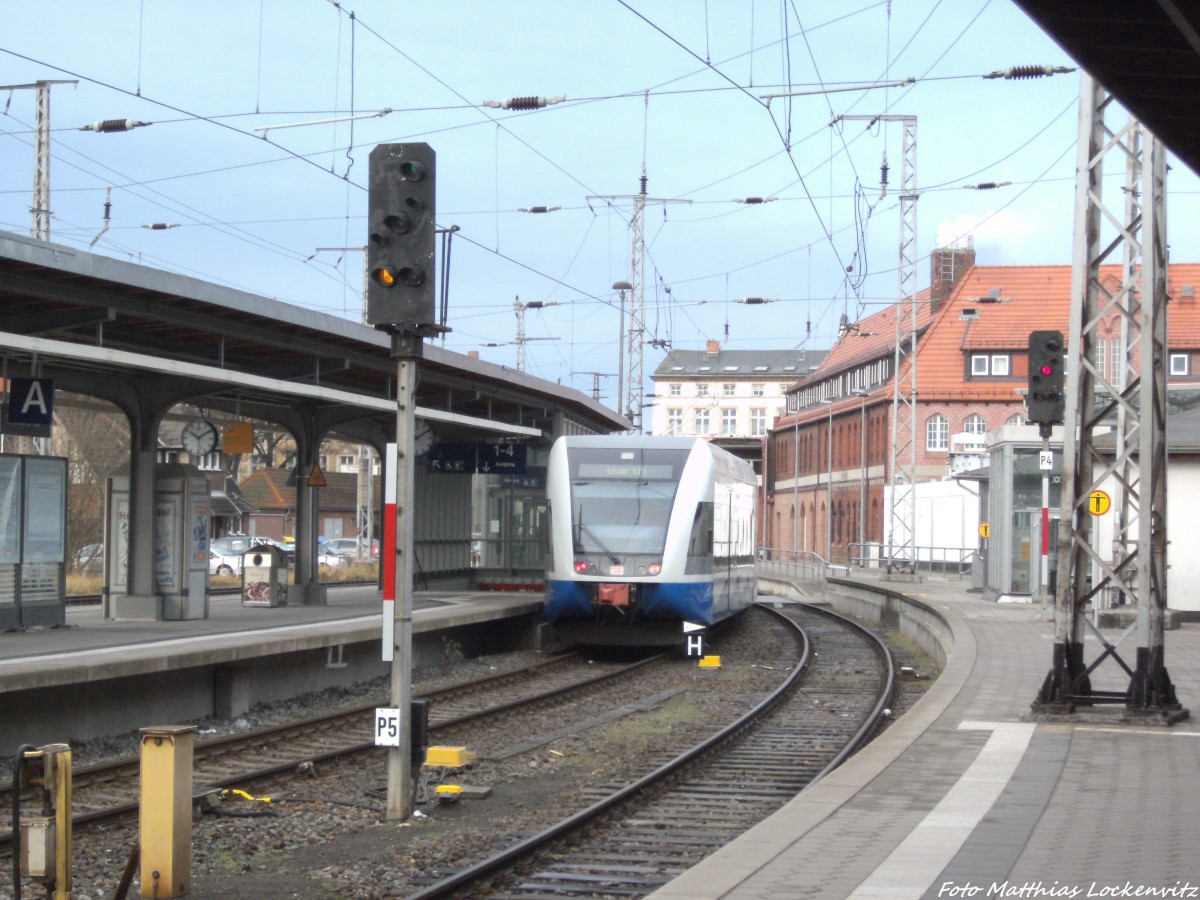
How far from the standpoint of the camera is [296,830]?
31.6 feet

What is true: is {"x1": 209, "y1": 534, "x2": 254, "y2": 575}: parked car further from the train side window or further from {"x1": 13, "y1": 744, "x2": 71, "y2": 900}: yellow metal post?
{"x1": 13, "y1": 744, "x2": 71, "y2": 900}: yellow metal post

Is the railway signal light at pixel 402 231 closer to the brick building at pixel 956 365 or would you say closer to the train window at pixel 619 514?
the train window at pixel 619 514

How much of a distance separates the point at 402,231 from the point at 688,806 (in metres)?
4.34

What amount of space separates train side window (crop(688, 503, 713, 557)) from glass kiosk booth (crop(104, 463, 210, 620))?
21.0 feet

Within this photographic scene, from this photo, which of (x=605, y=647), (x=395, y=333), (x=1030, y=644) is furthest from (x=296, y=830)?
(x=605, y=647)

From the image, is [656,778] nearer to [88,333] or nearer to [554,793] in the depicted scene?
[554,793]

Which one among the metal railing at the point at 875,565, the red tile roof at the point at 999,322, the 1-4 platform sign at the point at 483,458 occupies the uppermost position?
the red tile roof at the point at 999,322

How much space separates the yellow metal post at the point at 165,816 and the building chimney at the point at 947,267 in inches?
2766

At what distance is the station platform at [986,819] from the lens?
6961 millimetres

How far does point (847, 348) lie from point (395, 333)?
262 feet

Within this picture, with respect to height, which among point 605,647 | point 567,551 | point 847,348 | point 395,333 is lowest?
point 605,647

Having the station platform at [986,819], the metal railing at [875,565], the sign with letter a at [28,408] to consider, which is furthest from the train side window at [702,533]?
the metal railing at [875,565]

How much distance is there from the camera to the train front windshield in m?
21.4

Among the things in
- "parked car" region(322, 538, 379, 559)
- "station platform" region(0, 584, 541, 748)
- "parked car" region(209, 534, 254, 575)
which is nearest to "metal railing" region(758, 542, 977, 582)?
"parked car" region(322, 538, 379, 559)
